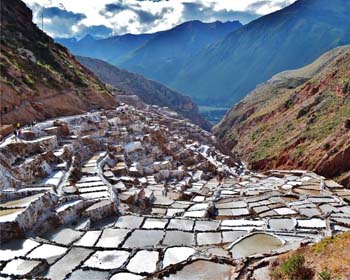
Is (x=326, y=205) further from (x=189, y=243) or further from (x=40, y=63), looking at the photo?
(x=40, y=63)

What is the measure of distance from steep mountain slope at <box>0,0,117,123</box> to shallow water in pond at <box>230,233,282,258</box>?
50.2 ft

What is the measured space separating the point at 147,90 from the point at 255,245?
2972 inches

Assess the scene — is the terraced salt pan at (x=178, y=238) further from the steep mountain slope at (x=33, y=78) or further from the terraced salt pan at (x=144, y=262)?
the steep mountain slope at (x=33, y=78)

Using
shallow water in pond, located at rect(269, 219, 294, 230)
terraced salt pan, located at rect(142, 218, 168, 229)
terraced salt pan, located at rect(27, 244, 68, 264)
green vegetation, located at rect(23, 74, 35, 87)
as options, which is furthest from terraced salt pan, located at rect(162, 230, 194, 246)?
green vegetation, located at rect(23, 74, 35, 87)

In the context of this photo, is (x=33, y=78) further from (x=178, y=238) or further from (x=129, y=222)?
(x=178, y=238)

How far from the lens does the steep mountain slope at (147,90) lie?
80500 millimetres

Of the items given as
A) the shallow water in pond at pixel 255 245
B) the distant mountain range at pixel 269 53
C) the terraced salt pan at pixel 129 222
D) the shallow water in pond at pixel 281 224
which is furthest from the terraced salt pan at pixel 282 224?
the distant mountain range at pixel 269 53

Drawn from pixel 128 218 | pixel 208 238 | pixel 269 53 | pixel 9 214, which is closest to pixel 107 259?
pixel 128 218

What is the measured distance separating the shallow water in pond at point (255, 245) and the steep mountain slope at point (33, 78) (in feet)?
50.2

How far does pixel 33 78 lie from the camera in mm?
27406

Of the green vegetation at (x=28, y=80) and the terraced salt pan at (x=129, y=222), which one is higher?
the green vegetation at (x=28, y=80)

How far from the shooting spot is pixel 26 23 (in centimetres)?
3853

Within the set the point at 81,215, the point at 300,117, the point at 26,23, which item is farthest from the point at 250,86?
the point at 81,215

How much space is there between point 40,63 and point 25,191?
22.9 meters
